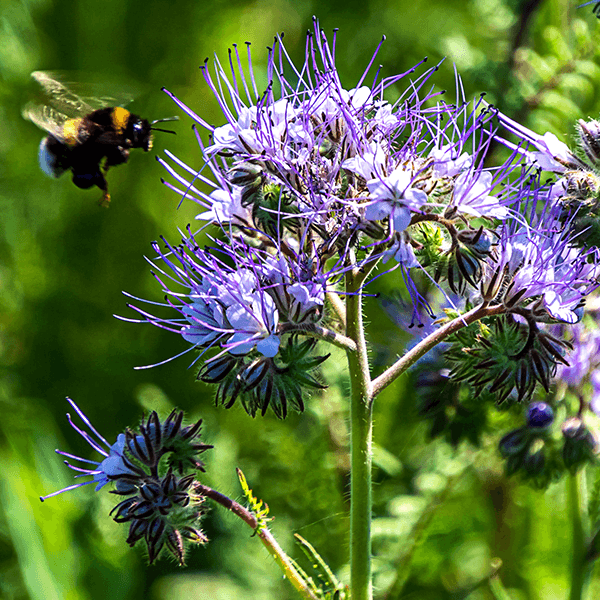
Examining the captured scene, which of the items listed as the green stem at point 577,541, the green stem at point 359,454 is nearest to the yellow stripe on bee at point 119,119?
the green stem at point 359,454

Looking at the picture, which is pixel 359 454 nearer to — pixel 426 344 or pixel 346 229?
pixel 426 344

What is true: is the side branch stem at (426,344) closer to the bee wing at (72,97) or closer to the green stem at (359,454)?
the green stem at (359,454)

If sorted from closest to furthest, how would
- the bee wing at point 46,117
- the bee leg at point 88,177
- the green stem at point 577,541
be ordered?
the green stem at point 577,541, the bee wing at point 46,117, the bee leg at point 88,177

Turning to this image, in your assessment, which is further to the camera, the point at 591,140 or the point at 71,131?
the point at 71,131

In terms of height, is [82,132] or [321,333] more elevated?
[82,132]

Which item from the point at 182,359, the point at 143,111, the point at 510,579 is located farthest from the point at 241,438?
the point at 143,111

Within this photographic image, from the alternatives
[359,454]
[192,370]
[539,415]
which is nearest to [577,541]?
[539,415]

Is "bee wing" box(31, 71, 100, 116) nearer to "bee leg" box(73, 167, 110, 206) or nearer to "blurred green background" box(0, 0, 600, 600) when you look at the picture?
"bee leg" box(73, 167, 110, 206)
